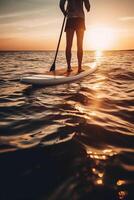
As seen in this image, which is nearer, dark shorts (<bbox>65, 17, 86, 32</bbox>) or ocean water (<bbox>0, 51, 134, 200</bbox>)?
ocean water (<bbox>0, 51, 134, 200</bbox>)

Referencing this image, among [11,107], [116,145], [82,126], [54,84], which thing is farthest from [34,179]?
→ [54,84]

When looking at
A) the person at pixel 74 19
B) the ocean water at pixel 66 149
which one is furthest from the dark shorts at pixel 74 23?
the ocean water at pixel 66 149

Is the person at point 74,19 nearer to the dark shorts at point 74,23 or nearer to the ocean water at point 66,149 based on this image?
the dark shorts at point 74,23

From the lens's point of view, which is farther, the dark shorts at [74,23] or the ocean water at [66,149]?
the dark shorts at [74,23]

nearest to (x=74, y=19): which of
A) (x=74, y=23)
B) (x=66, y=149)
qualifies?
(x=74, y=23)

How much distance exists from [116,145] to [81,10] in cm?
586

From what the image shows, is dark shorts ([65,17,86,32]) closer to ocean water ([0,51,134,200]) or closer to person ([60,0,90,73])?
person ([60,0,90,73])

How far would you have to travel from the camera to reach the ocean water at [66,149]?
6.69ft

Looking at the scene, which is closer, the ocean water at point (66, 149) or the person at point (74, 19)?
the ocean water at point (66, 149)

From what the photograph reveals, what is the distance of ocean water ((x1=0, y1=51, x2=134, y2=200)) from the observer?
204cm

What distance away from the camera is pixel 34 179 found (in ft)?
7.10

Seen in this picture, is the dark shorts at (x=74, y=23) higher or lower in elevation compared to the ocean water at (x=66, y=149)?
higher

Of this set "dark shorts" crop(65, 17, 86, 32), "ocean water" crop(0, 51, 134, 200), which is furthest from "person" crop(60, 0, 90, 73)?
"ocean water" crop(0, 51, 134, 200)

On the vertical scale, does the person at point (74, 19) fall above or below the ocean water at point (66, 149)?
above
